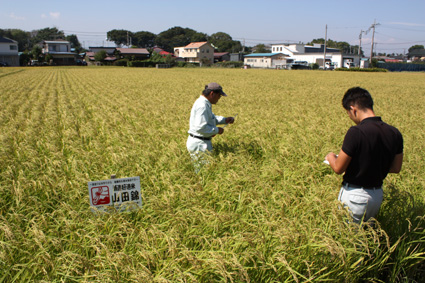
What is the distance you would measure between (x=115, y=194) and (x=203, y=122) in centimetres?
175

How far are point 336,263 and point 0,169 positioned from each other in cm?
430

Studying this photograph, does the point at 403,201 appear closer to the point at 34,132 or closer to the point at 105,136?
the point at 105,136

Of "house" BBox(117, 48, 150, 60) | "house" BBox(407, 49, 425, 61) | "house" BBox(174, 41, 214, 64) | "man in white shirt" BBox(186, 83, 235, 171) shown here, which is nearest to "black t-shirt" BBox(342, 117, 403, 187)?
"man in white shirt" BBox(186, 83, 235, 171)

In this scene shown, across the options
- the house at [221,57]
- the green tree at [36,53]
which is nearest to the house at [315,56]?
the house at [221,57]

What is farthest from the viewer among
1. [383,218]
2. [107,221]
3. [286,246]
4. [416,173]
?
[416,173]

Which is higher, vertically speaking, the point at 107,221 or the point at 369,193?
the point at 369,193

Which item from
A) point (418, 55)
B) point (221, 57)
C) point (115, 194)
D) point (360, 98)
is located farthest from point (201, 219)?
point (418, 55)

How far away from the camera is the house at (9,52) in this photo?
→ 59.0 metres

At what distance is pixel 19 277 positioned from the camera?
2.31m

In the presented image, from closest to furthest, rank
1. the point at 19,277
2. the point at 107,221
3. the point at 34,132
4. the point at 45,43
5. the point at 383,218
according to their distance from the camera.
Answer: the point at 19,277 < the point at 107,221 < the point at 383,218 < the point at 34,132 < the point at 45,43

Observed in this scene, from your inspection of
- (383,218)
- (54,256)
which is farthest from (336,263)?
(54,256)

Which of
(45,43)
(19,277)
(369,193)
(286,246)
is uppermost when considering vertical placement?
(45,43)

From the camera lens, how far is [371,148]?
2.50 metres

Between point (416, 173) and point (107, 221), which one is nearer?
point (107, 221)
